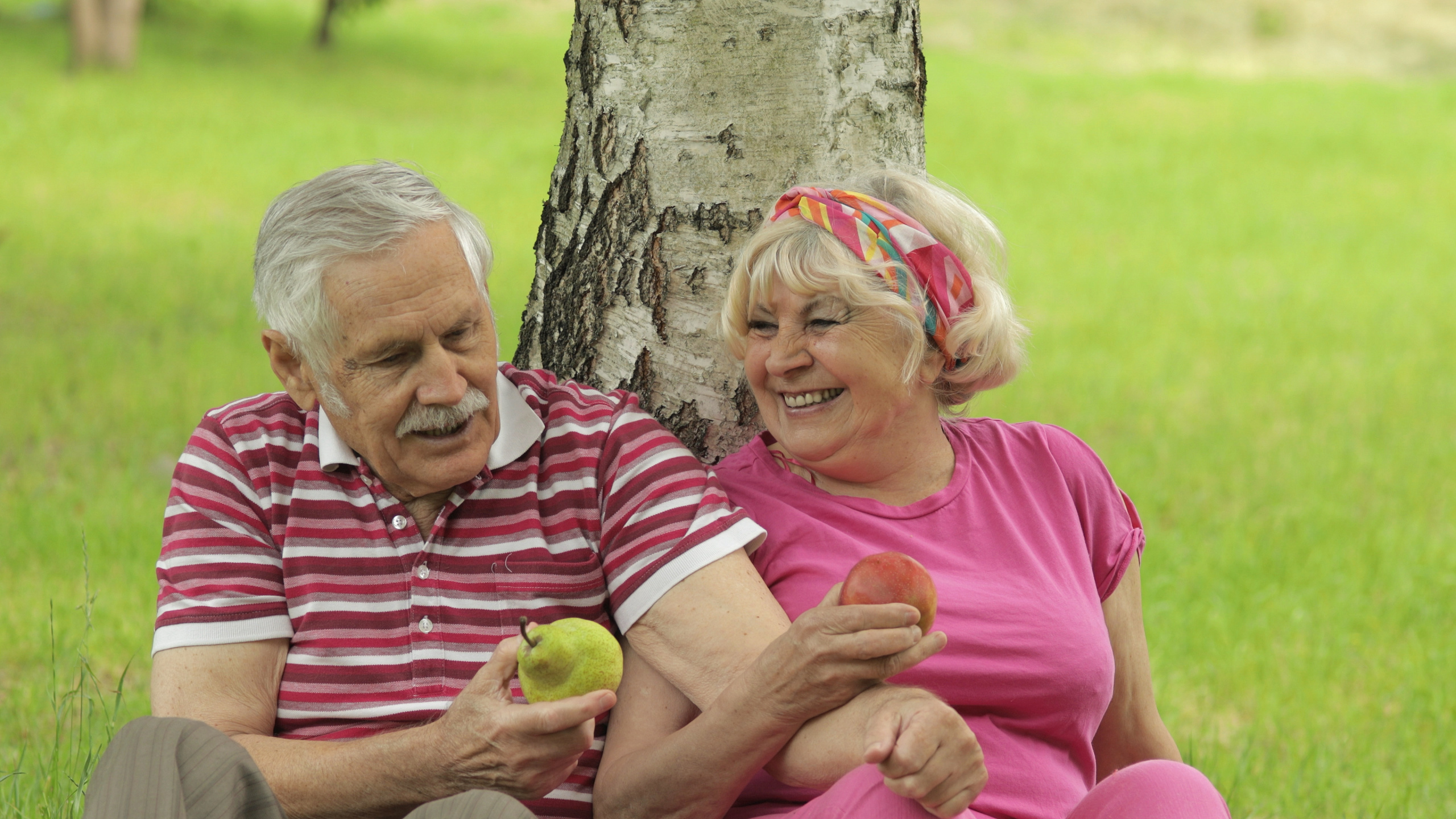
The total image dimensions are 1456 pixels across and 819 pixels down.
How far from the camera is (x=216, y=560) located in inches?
93.0

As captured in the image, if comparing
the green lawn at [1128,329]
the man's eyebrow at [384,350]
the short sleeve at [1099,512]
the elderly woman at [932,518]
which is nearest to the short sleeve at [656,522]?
the elderly woman at [932,518]

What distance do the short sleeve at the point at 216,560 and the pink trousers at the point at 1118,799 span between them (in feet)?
3.26

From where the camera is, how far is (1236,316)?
32.2 ft

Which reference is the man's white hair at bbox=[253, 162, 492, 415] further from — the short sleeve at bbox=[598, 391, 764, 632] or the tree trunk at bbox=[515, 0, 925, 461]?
the tree trunk at bbox=[515, 0, 925, 461]

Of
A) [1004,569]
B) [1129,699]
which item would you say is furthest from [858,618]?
[1129,699]

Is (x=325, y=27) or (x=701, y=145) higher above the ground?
(x=701, y=145)

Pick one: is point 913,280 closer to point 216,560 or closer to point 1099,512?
point 1099,512

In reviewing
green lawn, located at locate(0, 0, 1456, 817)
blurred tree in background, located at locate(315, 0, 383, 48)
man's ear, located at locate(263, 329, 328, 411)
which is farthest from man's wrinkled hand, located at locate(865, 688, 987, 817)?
blurred tree in background, located at locate(315, 0, 383, 48)

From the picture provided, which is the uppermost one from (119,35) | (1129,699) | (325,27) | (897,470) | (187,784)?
(897,470)

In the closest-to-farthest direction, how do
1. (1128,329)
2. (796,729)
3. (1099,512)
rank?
1. (796,729)
2. (1099,512)
3. (1128,329)

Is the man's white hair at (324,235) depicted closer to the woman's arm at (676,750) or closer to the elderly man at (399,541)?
the elderly man at (399,541)

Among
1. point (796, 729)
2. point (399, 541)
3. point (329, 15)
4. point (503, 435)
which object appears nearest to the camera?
point (796, 729)

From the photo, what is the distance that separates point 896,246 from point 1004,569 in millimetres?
637

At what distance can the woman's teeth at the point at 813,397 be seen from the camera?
2578 millimetres
